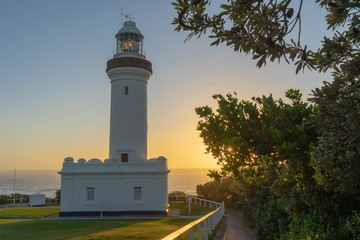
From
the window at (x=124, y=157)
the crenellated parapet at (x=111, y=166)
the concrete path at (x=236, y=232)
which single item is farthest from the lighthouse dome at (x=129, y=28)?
the concrete path at (x=236, y=232)

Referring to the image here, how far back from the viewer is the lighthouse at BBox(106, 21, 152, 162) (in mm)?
22531

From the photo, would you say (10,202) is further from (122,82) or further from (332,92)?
(332,92)

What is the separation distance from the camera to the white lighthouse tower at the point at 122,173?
20781mm

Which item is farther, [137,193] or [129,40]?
[129,40]

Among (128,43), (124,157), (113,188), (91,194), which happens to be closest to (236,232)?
(113,188)

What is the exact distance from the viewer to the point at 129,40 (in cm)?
2384

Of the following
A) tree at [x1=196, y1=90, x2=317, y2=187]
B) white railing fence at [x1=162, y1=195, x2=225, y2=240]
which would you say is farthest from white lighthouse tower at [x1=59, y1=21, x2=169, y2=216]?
tree at [x1=196, y1=90, x2=317, y2=187]

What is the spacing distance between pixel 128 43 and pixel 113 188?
36.2 ft

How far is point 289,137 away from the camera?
701 centimetres

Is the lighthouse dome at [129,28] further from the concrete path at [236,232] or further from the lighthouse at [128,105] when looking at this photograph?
the concrete path at [236,232]

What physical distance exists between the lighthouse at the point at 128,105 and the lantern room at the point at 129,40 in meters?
0.08

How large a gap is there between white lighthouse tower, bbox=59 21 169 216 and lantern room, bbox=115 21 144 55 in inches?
38.8

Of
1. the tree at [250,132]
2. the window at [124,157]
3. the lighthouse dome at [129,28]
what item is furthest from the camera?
the lighthouse dome at [129,28]

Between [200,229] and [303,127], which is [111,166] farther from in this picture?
[303,127]
